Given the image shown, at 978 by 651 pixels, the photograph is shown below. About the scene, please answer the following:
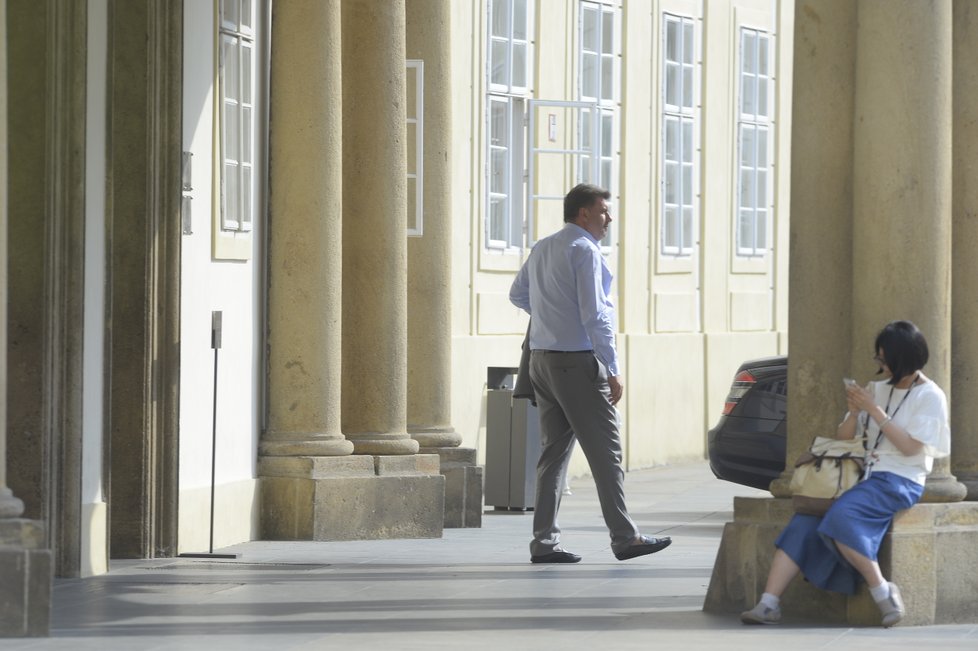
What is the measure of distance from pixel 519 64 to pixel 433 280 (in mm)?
6117

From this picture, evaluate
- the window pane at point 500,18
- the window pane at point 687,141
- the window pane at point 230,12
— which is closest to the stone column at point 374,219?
the window pane at point 230,12

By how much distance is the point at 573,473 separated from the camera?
2072 centimetres

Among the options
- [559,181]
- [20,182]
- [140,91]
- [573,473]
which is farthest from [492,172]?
[20,182]

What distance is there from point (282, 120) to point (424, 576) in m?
3.23

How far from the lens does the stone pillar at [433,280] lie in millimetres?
14727

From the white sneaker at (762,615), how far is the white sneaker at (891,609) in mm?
401

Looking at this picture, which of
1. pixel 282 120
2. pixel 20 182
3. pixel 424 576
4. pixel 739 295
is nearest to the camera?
pixel 20 182

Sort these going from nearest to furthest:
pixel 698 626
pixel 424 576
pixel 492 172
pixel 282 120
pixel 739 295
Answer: pixel 698 626 < pixel 424 576 < pixel 282 120 < pixel 492 172 < pixel 739 295

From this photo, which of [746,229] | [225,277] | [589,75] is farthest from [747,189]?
[225,277]

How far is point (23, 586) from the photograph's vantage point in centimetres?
880

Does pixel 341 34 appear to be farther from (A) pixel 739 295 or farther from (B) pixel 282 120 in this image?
(A) pixel 739 295

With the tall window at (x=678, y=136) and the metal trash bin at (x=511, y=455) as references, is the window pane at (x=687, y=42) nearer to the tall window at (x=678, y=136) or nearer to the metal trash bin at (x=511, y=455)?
the tall window at (x=678, y=136)

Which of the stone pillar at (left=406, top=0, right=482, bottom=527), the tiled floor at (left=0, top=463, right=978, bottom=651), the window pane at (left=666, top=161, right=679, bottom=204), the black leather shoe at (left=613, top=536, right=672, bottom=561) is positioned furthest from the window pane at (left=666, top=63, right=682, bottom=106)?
the black leather shoe at (left=613, top=536, right=672, bottom=561)

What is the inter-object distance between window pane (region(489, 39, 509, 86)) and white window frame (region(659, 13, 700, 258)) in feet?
11.5
